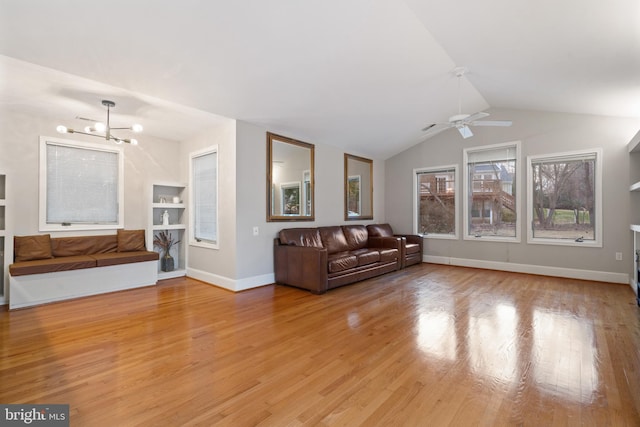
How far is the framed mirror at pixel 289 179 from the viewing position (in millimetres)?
4984

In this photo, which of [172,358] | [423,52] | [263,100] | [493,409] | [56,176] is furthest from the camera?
[56,176]

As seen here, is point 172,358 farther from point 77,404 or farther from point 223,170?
point 223,170

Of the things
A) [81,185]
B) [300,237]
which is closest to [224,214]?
[300,237]

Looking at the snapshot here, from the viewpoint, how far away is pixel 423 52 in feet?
12.1

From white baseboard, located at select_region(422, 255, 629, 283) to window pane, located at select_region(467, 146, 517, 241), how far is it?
61 cm

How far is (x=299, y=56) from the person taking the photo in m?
3.33

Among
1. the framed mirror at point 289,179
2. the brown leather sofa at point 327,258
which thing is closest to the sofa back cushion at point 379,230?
the brown leather sofa at point 327,258

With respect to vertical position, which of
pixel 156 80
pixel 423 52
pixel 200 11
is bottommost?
pixel 156 80

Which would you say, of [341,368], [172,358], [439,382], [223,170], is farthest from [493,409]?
[223,170]

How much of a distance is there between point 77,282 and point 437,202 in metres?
6.88

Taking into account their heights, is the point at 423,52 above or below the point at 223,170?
above

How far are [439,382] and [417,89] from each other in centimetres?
414

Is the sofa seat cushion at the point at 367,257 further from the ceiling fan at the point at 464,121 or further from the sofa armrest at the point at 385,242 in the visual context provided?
the ceiling fan at the point at 464,121

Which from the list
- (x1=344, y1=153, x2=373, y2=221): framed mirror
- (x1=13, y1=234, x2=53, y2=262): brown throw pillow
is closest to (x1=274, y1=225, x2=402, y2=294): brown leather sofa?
(x1=344, y1=153, x2=373, y2=221): framed mirror
